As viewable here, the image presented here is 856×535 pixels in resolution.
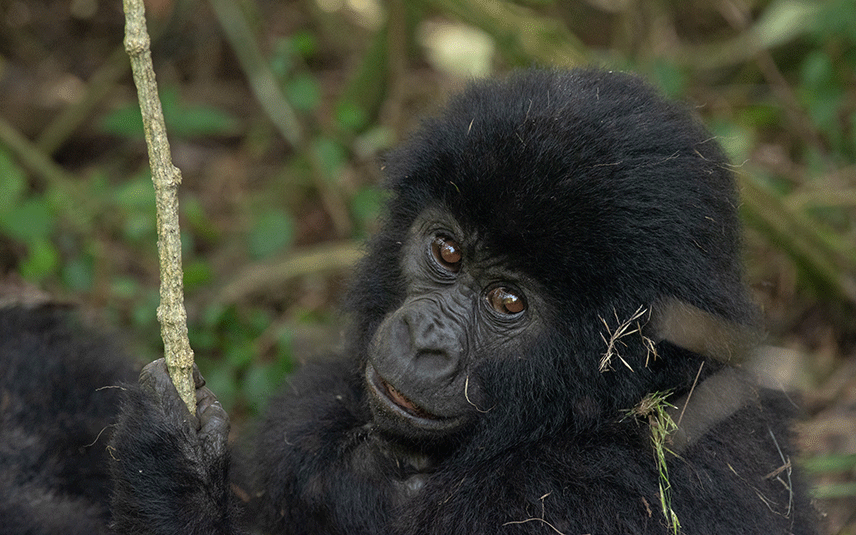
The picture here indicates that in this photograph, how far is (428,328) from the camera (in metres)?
2.90

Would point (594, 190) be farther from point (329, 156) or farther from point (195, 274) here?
point (329, 156)

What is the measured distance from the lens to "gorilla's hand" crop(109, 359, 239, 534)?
269 cm

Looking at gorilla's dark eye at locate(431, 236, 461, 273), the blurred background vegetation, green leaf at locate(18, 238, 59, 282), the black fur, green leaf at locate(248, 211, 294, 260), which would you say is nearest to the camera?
gorilla's dark eye at locate(431, 236, 461, 273)

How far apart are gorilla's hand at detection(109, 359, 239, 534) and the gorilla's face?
564 mm

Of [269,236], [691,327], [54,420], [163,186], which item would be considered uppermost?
[163,186]

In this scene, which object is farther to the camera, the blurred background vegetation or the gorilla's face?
the blurred background vegetation

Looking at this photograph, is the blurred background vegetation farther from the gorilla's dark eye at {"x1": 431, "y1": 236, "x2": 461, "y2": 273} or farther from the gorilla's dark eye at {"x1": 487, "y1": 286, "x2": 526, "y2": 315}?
the gorilla's dark eye at {"x1": 487, "y1": 286, "x2": 526, "y2": 315}


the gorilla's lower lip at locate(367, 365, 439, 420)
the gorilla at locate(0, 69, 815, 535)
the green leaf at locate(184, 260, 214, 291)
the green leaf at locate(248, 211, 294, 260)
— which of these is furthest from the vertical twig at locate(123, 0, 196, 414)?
the green leaf at locate(248, 211, 294, 260)

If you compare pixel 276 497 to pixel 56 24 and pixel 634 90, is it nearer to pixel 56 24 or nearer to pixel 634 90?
pixel 634 90

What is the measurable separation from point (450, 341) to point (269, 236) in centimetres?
245

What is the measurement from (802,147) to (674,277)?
4.23 meters

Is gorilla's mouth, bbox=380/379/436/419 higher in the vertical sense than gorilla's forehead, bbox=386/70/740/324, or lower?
lower

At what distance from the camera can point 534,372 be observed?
114 inches

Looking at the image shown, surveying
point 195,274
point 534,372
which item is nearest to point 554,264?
point 534,372
